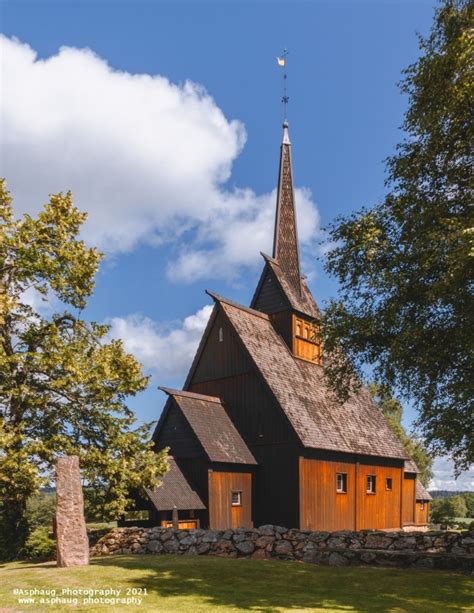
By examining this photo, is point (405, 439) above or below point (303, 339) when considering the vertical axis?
below

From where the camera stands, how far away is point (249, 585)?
1443cm

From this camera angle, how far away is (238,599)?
12.9 meters

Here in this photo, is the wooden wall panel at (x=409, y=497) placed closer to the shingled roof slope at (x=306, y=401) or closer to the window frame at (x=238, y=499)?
the shingled roof slope at (x=306, y=401)

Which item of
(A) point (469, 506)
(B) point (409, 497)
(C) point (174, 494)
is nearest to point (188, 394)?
(C) point (174, 494)

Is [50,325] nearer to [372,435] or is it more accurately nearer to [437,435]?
[437,435]

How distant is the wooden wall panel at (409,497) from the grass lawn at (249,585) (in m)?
23.9

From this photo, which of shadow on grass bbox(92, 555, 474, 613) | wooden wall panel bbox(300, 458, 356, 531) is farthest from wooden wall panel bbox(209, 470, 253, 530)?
shadow on grass bbox(92, 555, 474, 613)

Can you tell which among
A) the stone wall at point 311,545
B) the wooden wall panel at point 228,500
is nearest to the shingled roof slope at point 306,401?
the wooden wall panel at point 228,500

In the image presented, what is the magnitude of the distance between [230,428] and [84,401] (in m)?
8.03

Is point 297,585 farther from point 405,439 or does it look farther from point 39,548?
point 405,439

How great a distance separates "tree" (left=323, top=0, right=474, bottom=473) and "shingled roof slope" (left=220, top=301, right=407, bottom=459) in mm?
9140

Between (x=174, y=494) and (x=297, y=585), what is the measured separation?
1000 centimetres

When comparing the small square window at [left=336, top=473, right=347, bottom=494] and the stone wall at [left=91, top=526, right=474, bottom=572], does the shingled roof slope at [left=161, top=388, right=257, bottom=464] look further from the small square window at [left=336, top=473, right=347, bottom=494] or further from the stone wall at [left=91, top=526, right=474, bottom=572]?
the stone wall at [left=91, top=526, right=474, bottom=572]

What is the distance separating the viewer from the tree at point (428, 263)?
600 inches
